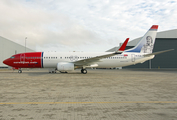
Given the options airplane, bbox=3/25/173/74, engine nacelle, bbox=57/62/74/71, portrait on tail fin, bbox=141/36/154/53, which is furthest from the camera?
portrait on tail fin, bbox=141/36/154/53

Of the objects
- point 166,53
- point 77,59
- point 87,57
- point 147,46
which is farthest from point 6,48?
point 166,53

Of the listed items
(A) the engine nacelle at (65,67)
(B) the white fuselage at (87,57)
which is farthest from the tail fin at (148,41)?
(A) the engine nacelle at (65,67)

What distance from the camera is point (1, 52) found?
155 ft

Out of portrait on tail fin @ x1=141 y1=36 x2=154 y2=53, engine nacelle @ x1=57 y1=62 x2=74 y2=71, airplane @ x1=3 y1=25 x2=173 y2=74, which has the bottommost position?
engine nacelle @ x1=57 y1=62 x2=74 y2=71

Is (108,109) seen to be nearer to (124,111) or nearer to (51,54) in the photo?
(124,111)

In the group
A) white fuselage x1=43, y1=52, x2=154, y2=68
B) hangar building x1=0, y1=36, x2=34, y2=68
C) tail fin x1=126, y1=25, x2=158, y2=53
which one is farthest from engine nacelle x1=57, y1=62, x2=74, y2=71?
hangar building x1=0, y1=36, x2=34, y2=68

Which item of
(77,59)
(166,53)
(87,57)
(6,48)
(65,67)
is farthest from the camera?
(6,48)

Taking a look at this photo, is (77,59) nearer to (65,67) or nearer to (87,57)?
(87,57)

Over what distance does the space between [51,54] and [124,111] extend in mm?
19763

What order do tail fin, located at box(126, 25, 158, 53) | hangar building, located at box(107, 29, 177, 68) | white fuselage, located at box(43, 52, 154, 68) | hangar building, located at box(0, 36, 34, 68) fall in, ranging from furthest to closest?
1. hangar building, located at box(107, 29, 177, 68)
2. hangar building, located at box(0, 36, 34, 68)
3. tail fin, located at box(126, 25, 158, 53)
4. white fuselage, located at box(43, 52, 154, 68)

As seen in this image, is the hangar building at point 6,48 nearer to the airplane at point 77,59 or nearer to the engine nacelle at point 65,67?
the airplane at point 77,59

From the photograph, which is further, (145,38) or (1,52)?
(1,52)

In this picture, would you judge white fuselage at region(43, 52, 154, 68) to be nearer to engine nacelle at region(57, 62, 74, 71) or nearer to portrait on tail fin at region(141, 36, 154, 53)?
portrait on tail fin at region(141, 36, 154, 53)

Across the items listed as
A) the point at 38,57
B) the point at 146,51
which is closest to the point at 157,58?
the point at 146,51
